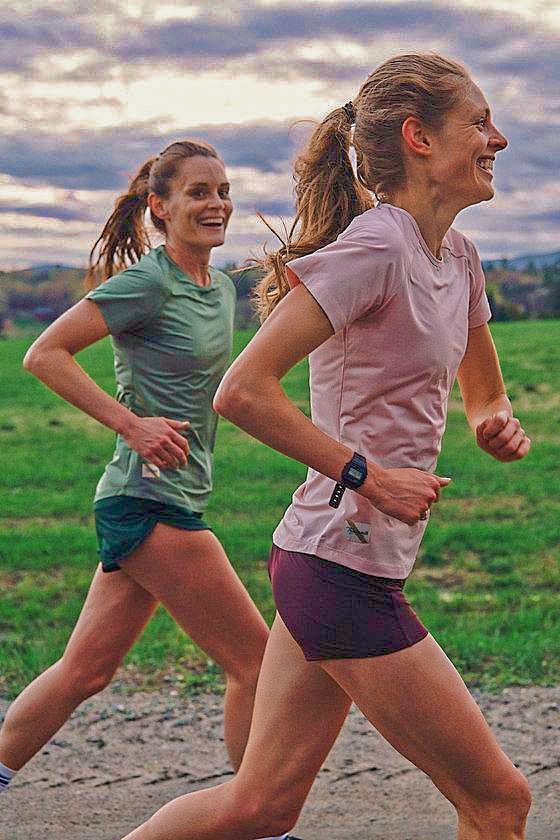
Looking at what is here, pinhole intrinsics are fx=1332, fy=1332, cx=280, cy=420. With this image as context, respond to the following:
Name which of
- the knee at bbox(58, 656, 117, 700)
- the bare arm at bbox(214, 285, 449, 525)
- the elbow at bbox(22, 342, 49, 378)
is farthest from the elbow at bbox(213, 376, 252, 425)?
the knee at bbox(58, 656, 117, 700)

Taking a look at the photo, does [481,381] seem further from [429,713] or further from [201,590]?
[201,590]

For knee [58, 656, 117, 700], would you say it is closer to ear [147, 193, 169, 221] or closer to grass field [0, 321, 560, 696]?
ear [147, 193, 169, 221]

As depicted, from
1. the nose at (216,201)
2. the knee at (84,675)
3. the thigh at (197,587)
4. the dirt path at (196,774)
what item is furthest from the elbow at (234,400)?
the dirt path at (196,774)

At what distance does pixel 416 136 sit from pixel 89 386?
1445 mm

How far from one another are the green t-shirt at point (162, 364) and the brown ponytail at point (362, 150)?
924 mm

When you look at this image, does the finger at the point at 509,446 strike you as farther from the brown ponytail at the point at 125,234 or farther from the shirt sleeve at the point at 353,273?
the brown ponytail at the point at 125,234

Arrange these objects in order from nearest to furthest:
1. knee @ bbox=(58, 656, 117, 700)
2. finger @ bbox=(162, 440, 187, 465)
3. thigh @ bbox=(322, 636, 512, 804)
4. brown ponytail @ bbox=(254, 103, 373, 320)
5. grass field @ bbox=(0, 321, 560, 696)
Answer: thigh @ bbox=(322, 636, 512, 804) → brown ponytail @ bbox=(254, 103, 373, 320) → finger @ bbox=(162, 440, 187, 465) → knee @ bbox=(58, 656, 117, 700) → grass field @ bbox=(0, 321, 560, 696)

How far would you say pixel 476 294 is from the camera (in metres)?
3.09

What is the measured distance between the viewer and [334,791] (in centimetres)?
461

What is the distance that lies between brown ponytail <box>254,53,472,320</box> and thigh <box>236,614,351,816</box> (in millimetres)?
784

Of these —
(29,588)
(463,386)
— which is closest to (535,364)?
(29,588)

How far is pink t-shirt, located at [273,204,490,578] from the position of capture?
2.63 meters

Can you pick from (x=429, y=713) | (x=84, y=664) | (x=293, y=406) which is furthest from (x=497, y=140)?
(x=84, y=664)

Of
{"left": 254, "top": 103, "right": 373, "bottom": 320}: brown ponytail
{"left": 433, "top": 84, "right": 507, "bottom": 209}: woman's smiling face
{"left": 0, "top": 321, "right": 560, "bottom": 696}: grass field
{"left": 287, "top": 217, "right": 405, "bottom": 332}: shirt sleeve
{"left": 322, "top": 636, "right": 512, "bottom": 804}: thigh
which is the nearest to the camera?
{"left": 287, "top": 217, "right": 405, "bottom": 332}: shirt sleeve
